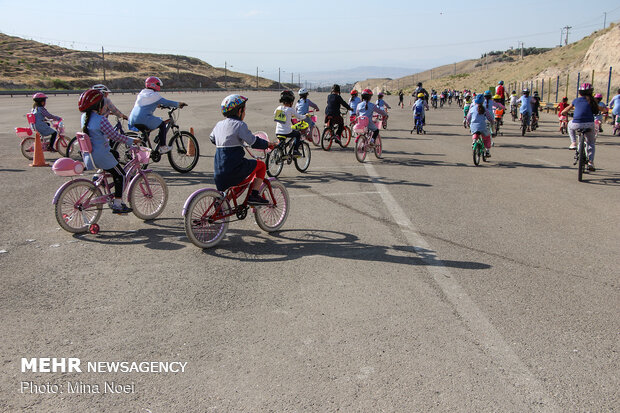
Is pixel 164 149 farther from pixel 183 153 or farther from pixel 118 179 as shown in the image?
pixel 118 179

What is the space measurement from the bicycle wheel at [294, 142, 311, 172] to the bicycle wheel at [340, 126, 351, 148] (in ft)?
15.1

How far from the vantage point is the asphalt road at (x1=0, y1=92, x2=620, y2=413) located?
352cm

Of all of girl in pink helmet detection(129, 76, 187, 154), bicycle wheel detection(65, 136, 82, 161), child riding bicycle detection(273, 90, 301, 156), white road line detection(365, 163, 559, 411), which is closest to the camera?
white road line detection(365, 163, 559, 411)

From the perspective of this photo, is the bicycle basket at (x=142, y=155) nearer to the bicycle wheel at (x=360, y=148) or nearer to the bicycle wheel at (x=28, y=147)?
the bicycle wheel at (x=360, y=148)

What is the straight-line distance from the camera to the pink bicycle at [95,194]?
22.6 feet

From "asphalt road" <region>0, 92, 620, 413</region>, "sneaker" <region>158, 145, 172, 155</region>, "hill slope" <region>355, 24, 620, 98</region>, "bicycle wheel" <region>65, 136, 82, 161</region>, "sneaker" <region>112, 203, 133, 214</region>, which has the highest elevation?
"hill slope" <region>355, 24, 620, 98</region>

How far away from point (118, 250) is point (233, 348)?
3074 mm

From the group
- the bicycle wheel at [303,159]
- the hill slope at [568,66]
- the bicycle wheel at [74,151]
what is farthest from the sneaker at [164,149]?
the hill slope at [568,66]

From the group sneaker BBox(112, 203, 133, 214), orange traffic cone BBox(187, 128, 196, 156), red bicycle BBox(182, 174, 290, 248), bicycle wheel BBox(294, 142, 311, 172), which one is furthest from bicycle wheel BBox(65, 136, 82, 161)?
red bicycle BBox(182, 174, 290, 248)

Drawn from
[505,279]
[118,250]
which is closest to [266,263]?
[118,250]

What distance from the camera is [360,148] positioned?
14.0 m

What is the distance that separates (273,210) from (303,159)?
5.33 m

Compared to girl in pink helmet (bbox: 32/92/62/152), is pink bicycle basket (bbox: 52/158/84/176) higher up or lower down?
lower down

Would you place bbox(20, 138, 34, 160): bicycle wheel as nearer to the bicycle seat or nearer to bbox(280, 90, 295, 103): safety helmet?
the bicycle seat
